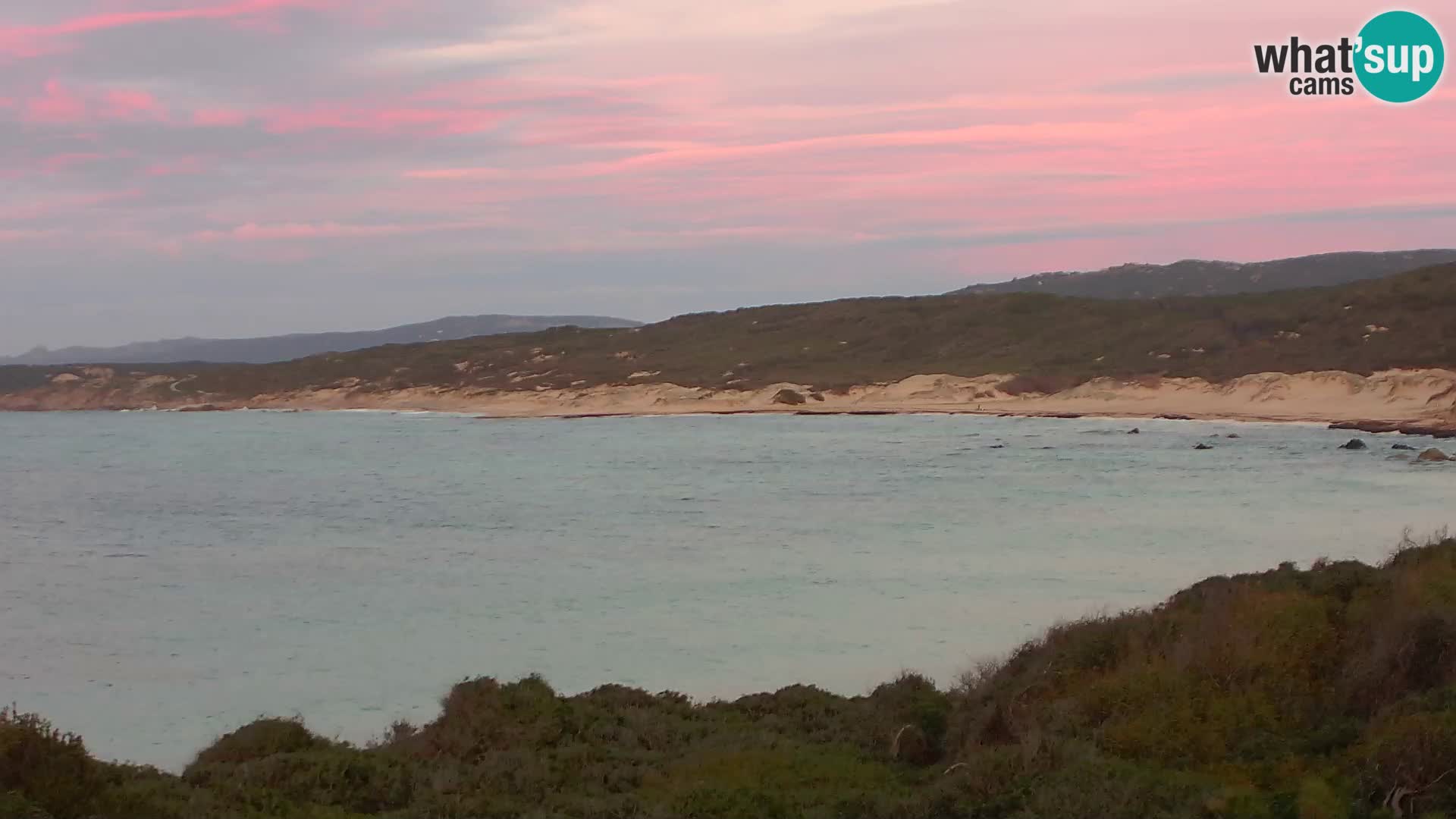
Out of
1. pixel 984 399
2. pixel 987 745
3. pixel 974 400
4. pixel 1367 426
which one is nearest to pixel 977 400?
pixel 974 400

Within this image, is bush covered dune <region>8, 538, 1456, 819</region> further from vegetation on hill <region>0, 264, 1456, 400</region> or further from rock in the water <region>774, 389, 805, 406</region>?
rock in the water <region>774, 389, 805, 406</region>

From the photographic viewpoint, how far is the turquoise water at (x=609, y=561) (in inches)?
696

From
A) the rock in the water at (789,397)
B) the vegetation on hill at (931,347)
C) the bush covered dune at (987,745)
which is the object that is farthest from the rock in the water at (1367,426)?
the bush covered dune at (987,745)

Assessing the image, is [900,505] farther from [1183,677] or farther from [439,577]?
[1183,677]

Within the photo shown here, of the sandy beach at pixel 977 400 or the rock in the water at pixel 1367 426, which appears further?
the sandy beach at pixel 977 400

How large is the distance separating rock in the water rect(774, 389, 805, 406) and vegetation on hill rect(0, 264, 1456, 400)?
3304 mm

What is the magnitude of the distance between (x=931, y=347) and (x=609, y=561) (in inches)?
3545

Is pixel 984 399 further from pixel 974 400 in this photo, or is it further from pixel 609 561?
pixel 609 561

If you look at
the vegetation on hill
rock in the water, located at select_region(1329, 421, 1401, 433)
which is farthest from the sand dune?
the vegetation on hill

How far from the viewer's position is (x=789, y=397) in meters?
98.4

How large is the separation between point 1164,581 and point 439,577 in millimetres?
13691

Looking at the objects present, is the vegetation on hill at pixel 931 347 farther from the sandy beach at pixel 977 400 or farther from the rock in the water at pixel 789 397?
the rock in the water at pixel 789 397

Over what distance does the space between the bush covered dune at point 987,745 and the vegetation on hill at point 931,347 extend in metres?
68.7

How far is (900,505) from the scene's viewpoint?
38.4m
